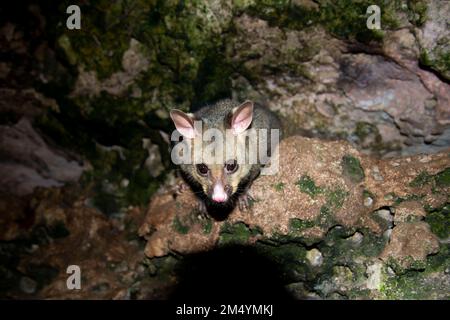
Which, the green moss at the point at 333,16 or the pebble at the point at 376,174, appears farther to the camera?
the pebble at the point at 376,174

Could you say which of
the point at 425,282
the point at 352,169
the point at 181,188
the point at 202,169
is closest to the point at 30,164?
the point at 181,188

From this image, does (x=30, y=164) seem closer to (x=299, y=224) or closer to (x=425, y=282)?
(x=299, y=224)

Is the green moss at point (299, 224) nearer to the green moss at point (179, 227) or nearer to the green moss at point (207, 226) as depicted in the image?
the green moss at point (207, 226)

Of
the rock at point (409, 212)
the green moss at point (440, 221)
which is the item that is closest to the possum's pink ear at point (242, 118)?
the rock at point (409, 212)

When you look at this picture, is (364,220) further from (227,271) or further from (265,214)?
(227,271)

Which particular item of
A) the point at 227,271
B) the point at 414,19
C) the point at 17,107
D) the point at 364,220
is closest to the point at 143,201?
the point at 227,271
